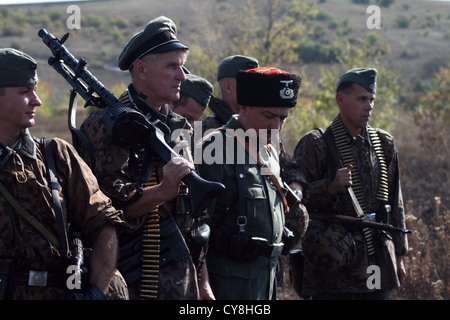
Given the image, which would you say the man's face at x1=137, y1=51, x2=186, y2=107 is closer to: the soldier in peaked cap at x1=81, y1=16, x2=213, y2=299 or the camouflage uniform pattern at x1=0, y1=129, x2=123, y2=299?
the soldier in peaked cap at x1=81, y1=16, x2=213, y2=299

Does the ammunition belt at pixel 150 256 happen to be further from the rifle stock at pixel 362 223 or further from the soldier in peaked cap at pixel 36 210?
the rifle stock at pixel 362 223

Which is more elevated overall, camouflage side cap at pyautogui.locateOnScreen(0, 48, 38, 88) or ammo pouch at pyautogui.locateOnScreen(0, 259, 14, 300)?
camouflage side cap at pyautogui.locateOnScreen(0, 48, 38, 88)

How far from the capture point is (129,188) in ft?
13.6

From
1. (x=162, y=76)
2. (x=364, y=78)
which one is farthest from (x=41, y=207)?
(x=364, y=78)

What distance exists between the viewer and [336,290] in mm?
6125

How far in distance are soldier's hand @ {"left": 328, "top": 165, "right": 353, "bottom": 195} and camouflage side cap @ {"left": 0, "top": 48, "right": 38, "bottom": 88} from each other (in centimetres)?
307

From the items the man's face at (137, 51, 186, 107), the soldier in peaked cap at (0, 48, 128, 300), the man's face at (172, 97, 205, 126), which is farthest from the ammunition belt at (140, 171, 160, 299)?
the man's face at (172, 97, 205, 126)

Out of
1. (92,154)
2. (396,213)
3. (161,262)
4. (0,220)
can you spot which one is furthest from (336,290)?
(0,220)

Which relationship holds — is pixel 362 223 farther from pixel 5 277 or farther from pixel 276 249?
pixel 5 277

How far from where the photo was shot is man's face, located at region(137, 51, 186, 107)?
14.7 feet

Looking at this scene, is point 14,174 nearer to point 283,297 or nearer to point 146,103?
point 146,103

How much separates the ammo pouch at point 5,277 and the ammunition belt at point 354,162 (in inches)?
140

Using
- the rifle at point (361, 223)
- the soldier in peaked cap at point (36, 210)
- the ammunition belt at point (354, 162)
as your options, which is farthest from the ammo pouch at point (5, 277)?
the ammunition belt at point (354, 162)

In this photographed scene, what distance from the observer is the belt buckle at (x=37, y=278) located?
3.51 m
